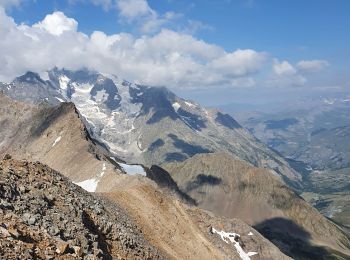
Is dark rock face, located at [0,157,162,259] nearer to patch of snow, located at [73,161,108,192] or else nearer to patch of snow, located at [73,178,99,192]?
patch of snow, located at [73,178,99,192]

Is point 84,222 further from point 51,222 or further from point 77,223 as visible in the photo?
point 51,222

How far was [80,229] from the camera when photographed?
46.4 metres

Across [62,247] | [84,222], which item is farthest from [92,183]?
[62,247]

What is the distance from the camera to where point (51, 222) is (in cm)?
4356

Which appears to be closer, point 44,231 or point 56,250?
point 56,250

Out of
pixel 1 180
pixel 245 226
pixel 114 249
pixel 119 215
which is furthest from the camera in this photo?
pixel 245 226

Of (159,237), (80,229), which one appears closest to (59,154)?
(159,237)

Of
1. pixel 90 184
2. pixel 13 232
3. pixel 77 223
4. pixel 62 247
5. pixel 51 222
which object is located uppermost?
pixel 13 232

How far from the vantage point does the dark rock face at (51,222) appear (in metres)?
35.8

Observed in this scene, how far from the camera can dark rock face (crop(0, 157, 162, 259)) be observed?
35750mm

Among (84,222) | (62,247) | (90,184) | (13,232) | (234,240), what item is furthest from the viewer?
(234,240)

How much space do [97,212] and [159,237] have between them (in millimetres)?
24004

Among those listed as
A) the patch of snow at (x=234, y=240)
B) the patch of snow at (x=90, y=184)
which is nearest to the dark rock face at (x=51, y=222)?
the patch of snow at (x=90, y=184)

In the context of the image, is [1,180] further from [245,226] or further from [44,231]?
[245,226]
